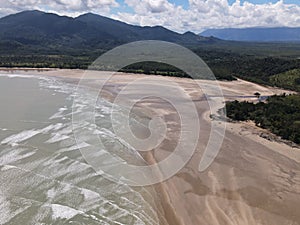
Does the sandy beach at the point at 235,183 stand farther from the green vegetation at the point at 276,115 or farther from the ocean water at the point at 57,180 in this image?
the ocean water at the point at 57,180

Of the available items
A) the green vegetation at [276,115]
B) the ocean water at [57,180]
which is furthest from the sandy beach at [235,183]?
the ocean water at [57,180]

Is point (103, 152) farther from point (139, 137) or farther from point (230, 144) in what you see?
point (230, 144)

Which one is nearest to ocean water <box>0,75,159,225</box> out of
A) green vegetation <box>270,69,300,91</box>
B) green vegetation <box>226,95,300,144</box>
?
green vegetation <box>226,95,300,144</box>

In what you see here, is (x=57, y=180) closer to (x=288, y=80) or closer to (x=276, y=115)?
(x=276, y=115)

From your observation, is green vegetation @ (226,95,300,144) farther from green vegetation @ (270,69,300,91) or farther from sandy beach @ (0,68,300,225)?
green vegetation @ (270,69,300,91)

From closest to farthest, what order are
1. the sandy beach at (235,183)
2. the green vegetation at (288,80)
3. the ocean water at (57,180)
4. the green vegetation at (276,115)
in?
the ocean water at (57,180), the sandy beach at (235,183), the green vegetation at (276,115), the green vegetation at (288,80)

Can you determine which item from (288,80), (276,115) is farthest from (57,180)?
(288,80)
